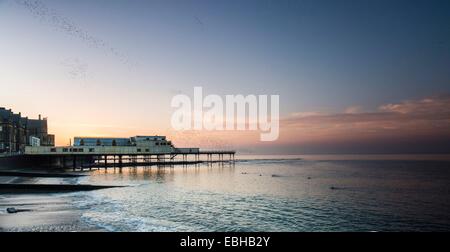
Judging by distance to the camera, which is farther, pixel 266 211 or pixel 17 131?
pixel 17 131

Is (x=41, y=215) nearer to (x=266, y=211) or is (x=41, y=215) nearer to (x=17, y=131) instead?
(x=266, y=211)

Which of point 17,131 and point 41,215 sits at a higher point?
point 17,131

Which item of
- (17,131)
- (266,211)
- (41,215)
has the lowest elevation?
(266,211)

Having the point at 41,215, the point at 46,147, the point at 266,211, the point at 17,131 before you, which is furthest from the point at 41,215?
the point at 17,131

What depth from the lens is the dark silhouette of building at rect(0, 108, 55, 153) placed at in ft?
341

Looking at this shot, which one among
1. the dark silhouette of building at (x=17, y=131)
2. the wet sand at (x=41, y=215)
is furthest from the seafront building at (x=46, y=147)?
the wet sand at (x=41, y=215)

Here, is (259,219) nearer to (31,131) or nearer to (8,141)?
(8,141)

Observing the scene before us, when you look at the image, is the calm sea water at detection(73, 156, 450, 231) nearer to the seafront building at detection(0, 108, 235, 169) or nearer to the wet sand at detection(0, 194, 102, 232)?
the wet sand at detection(0, 194, 102, 232)

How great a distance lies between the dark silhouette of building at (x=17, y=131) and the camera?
103944 millimetres

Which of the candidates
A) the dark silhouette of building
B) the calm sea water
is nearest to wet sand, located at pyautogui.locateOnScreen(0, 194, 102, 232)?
the calm sea water

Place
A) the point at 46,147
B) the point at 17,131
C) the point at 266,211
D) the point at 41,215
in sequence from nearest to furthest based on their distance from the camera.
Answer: the point at 41,215, the point at 266,211, the point at 46,147, the point at 17,131

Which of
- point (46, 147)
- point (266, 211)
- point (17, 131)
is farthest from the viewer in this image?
point (17, 131)

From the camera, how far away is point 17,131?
117 meters
